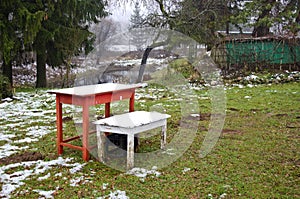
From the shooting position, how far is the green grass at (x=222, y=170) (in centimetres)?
329

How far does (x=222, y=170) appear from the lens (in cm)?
385

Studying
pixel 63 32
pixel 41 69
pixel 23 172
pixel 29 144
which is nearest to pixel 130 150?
pixel 23 172

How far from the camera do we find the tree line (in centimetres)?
1045

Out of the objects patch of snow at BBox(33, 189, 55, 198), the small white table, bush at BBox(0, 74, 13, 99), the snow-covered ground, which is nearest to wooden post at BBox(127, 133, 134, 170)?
the small white table

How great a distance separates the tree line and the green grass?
640cm

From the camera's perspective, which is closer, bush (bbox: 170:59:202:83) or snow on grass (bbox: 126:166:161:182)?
snow on grass (bbox: 126:166:161:182)

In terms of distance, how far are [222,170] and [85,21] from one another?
11.7 m

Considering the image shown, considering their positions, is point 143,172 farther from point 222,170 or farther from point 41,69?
point 41,69

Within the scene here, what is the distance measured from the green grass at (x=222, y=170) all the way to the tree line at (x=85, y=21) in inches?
252

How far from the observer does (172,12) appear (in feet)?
Answer: 43.6

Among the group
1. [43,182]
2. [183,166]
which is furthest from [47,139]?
[183,166]

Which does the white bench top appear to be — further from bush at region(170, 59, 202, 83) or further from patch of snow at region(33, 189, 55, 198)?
bush at region(170, 59, 202, 83)

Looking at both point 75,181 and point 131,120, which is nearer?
point 75,181

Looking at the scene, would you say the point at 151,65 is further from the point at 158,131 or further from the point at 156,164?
the point at 156,164
